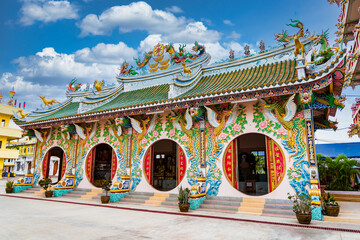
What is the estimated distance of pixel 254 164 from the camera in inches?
525

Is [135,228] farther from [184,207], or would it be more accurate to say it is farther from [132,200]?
[132,200]

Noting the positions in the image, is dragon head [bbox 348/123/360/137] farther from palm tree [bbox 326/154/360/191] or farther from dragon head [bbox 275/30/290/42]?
dragon head [bbox 275/30/290/42]

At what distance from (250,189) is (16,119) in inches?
515

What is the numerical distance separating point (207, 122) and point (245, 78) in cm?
231

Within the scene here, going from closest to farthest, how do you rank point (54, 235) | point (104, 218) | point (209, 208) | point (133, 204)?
point (54, 235) < point (104, 218) < point (209, 208) < point (133, 204)

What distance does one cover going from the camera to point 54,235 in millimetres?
4836

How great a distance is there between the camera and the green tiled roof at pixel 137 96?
1096cm

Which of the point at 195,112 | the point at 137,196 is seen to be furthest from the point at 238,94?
the point at 137,196

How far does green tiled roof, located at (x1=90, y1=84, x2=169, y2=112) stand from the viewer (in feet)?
36.0

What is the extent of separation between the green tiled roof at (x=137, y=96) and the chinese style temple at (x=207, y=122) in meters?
0.12

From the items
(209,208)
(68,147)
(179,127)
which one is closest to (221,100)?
(179,127)

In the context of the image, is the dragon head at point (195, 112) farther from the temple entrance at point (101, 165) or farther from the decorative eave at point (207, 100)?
the temple entrance at point (101, 165)

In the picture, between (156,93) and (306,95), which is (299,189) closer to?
(306,95)

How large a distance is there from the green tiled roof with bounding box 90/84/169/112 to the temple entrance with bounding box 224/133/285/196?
13.4 feet
